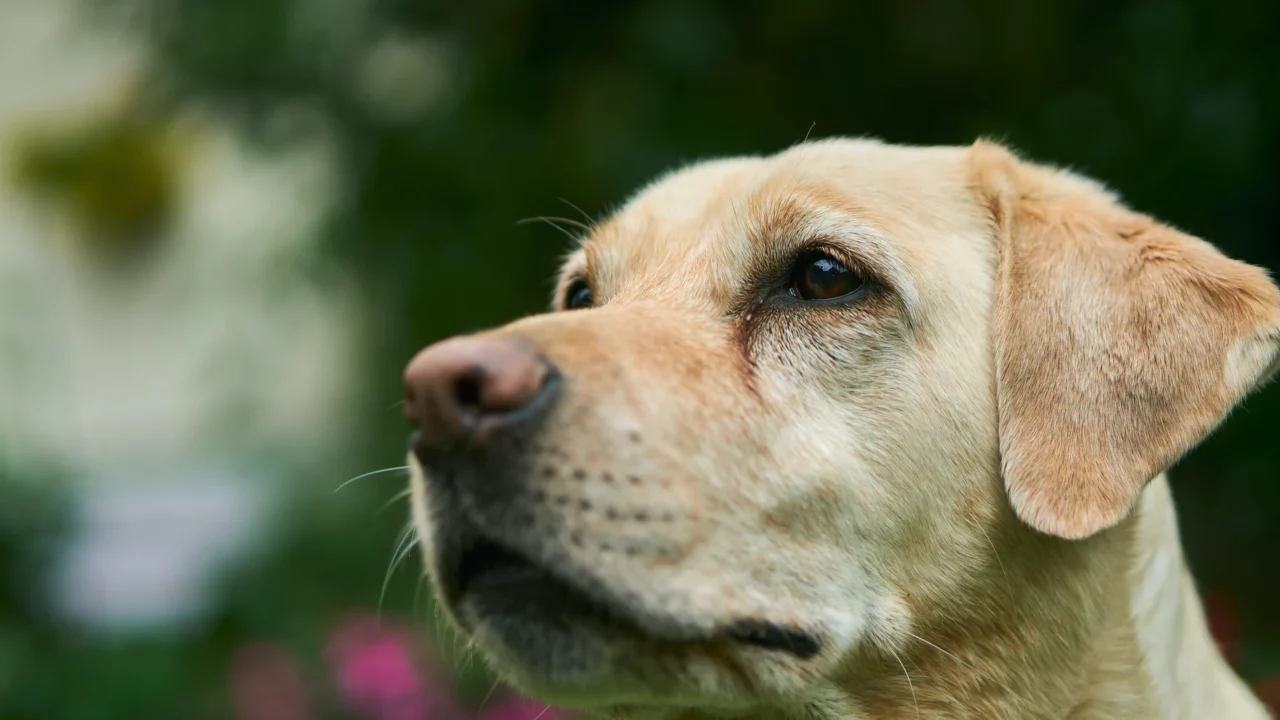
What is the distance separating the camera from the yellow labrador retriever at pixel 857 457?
192 cm

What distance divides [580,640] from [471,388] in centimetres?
44

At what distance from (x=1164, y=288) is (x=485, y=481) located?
1.33m

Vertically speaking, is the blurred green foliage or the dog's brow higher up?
the dog's brow

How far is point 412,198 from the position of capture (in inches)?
203

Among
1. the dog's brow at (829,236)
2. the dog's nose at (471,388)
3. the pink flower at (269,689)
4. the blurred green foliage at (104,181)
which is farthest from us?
the blurred green foliage at (104,181)

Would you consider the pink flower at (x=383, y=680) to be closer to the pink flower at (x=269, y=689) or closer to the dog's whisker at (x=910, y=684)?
the pink flower at (x=269, y=689)

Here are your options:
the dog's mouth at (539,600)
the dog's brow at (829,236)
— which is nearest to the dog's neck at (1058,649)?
the dog's mouth at (539,600)

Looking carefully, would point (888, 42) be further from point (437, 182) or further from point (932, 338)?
point (932, 338)

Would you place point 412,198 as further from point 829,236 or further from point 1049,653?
point 1049,653

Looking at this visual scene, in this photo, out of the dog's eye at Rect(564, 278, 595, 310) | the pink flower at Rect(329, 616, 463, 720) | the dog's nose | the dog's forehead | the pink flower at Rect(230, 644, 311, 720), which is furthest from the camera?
the pink flower at Rect(230, 644, 311, 720)

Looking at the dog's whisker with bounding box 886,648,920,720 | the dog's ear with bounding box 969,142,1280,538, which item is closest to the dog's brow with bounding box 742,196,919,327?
the dog's ear with bounding box 969,142,1280,538

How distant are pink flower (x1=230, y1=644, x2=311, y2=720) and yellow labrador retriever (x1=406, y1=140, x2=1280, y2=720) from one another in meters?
3.14

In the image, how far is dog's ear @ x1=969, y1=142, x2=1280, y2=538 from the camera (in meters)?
2.15

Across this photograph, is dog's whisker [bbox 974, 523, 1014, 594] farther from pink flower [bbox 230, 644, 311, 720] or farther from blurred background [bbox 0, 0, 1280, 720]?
pink flower [bbox 230, 644, 311, 720]
